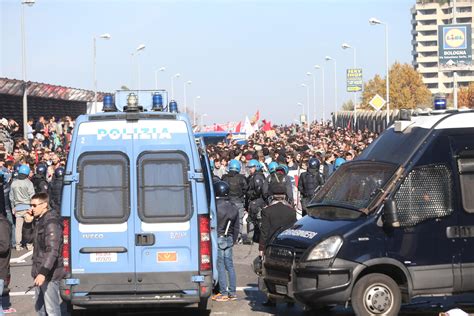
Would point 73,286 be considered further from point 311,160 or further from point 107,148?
point 311,160

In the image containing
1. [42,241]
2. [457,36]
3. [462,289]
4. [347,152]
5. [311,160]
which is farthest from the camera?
[457,36]

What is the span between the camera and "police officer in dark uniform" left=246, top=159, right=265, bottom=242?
19.0 m

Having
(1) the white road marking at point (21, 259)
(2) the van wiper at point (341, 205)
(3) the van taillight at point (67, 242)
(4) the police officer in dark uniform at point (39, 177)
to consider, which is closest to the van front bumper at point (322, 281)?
(2) the van wiper at point (341, 205)

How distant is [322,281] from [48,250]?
3.06 meters

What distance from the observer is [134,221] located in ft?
38.5

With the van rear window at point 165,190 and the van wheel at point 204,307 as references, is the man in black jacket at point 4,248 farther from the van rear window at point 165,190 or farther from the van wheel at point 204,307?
the van wheel at point 204,307

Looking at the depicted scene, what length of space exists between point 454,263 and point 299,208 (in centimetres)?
979

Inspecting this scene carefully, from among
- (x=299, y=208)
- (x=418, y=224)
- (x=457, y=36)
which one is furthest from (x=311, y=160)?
Result: (x=457, y=36)

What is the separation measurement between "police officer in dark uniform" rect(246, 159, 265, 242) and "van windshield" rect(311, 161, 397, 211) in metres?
5.36

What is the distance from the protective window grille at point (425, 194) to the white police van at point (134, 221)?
2.27 m

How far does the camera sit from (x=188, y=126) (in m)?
11.9

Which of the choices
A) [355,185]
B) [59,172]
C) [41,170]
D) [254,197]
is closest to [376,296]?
[355,185]

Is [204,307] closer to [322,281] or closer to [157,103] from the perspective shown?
[322,281]

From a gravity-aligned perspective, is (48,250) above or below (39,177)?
below
